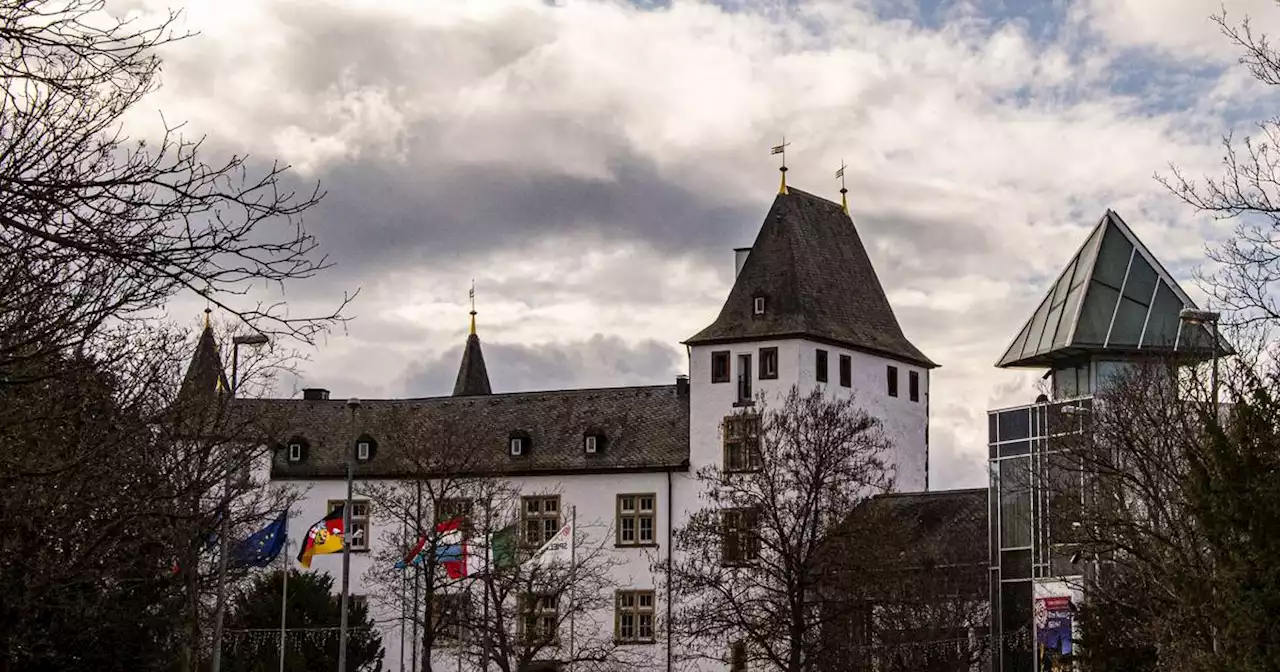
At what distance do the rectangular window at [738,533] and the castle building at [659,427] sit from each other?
12.0m

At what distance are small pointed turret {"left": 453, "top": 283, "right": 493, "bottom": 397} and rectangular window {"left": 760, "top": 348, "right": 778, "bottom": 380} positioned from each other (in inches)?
1172

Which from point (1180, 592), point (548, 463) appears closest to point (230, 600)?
point (548, 463)

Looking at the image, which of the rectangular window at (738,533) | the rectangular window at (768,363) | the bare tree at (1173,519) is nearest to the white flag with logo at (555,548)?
the rectangular window at (738,533)

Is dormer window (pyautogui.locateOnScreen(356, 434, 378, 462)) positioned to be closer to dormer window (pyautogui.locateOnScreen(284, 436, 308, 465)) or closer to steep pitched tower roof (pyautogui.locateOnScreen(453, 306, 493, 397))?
dormer window (pyautogui.locateOnScreen(284, 436, 308, 465))

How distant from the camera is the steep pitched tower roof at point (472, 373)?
322 feet

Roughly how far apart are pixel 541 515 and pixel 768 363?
11175 mm

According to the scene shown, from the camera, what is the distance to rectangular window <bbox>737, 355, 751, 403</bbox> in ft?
233

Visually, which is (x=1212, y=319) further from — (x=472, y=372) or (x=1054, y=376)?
(x=472, y=372)

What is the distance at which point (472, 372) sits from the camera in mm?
98938

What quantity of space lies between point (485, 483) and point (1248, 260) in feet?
133

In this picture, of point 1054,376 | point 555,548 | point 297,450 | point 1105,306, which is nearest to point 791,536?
point 555,548

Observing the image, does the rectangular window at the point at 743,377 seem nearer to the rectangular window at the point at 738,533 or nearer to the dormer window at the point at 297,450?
the rectangular window at the point at 738,533

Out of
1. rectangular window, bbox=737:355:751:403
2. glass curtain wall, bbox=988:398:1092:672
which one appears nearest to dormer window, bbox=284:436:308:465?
rectangular window, bbox=737:355:751:403

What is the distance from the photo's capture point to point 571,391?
259 feet
